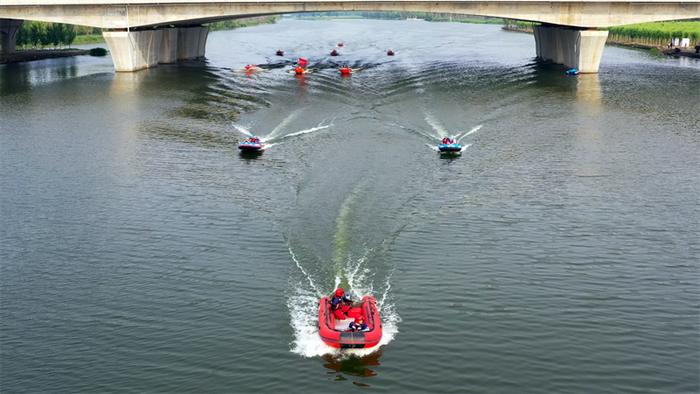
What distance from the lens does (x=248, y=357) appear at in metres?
42.1

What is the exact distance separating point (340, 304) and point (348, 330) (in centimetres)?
272

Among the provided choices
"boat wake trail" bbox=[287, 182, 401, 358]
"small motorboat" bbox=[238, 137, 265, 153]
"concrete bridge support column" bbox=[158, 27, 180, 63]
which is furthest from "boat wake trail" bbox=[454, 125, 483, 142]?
"concrete bridge support column" bbox=[158, 27, 180, 63]

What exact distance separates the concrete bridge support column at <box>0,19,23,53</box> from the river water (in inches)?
3386

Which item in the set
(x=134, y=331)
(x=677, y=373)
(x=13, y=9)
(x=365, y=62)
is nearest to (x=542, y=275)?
(x=677, y=373)

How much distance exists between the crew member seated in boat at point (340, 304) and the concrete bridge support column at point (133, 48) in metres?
109

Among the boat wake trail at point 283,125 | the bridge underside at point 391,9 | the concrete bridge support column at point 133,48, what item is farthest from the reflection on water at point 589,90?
the concrete bridge support column at point 133,48

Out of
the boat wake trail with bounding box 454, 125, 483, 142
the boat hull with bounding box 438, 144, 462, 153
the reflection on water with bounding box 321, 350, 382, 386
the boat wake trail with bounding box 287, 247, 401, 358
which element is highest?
the boat wake trail with bounding box 454, 125, 483, 142

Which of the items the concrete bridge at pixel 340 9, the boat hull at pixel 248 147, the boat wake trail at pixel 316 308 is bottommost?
the boat wake trail at pixel 316 308

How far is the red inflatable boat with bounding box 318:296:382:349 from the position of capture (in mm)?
42500

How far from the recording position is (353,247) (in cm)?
5650

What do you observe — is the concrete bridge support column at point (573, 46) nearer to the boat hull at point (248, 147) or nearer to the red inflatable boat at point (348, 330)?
the boat hull at point (248, 147)

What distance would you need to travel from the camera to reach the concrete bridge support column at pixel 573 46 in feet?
454

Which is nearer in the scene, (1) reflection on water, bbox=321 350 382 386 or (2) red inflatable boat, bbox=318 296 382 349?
(1) reflection on water, bbox=321 350 382 386

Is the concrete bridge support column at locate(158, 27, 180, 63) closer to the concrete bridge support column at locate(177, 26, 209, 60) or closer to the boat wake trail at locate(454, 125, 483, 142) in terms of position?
the concrete bridge support column at locate(177, 26, 209, 60)
